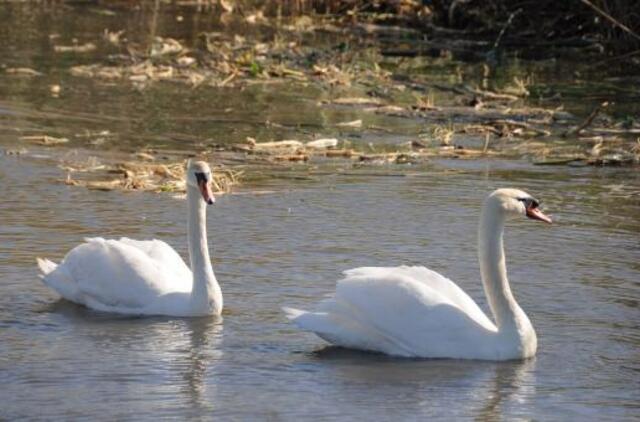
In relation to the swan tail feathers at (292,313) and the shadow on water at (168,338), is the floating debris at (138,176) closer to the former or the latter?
the shadow on water at (168,338)

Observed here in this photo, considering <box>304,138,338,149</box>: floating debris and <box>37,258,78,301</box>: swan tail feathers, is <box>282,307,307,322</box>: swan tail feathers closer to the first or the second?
<box>37,258,78,301</box>: swan tail feathers

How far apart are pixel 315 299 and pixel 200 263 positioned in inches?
32.7

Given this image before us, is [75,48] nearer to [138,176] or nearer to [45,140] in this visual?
[45,140]

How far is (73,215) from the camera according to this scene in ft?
44.3

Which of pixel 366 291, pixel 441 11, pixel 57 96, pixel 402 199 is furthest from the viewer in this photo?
pixel 441 11

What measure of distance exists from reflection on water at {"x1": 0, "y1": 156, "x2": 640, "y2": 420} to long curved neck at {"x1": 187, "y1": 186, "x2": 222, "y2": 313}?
0.47ft

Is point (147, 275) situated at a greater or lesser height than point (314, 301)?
greater

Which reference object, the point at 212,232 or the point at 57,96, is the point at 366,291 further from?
the point at 57,96

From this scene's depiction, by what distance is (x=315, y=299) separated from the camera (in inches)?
423

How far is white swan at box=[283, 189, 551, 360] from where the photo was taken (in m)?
9.45

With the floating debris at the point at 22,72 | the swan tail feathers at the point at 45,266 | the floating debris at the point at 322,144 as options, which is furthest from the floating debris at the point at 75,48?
the swan tail feathers at the point at 45,266

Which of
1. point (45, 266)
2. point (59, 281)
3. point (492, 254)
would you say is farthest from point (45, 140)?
point (492, 254)

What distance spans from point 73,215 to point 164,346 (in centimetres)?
404

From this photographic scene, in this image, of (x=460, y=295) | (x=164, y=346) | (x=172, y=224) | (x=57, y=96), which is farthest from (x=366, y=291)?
(x=57, y=96)
